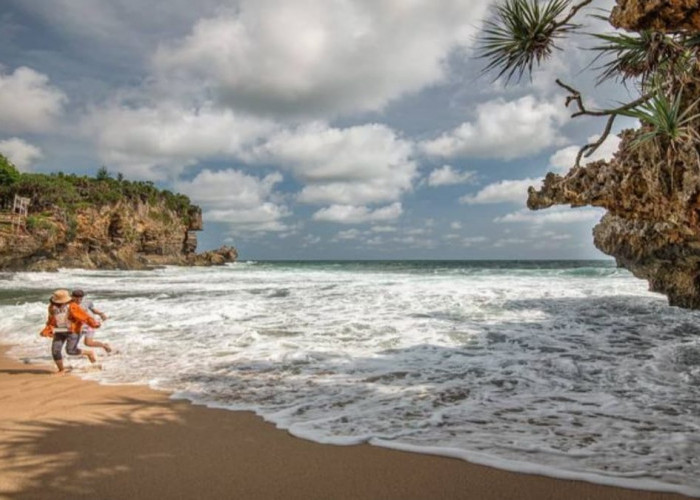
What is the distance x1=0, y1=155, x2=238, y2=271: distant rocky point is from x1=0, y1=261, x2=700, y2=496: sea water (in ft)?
103

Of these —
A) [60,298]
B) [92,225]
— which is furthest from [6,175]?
[60,298]

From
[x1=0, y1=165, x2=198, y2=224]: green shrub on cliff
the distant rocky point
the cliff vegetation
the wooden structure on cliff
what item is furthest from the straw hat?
[x1=0, y1=165, x2=198, y2=224]: green shrub on cliff

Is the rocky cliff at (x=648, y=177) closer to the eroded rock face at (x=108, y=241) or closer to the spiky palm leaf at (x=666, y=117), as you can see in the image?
the spiky palm leaf at (x=666, y=117)

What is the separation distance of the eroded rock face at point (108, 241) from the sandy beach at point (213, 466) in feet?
130

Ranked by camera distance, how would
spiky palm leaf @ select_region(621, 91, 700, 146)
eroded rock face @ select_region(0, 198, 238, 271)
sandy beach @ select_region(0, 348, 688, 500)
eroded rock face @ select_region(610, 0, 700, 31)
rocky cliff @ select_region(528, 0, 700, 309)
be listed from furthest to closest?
eroded rock face @ select_region(0, 198, 238, 271), spiky palm leaf @ select_region(621, 91, 700, 146), rocky cliff @ select_region(528, 0, 700, 309), eroded rock face @ select_region(610, 0, 700, 31), sandy beach @ select_region(0, 348, 688, 500)

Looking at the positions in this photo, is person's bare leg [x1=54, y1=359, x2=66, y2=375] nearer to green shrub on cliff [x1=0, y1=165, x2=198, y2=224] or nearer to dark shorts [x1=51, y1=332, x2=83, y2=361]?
dark shorts [x1=51, y1=332, x2=83, y2=361]

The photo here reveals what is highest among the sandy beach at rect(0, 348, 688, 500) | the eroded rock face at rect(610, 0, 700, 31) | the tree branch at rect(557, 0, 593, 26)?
the tree branch at rect(557, 0, 593, 26)

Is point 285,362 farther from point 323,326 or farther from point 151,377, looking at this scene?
point 323,326

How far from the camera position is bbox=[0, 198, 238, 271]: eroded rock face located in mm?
36969

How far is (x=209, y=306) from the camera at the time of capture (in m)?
13.6

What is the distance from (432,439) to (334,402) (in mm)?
1417

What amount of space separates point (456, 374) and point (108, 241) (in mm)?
50268

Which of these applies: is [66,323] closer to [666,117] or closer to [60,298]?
[60,298]

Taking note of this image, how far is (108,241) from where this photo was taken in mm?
47844
